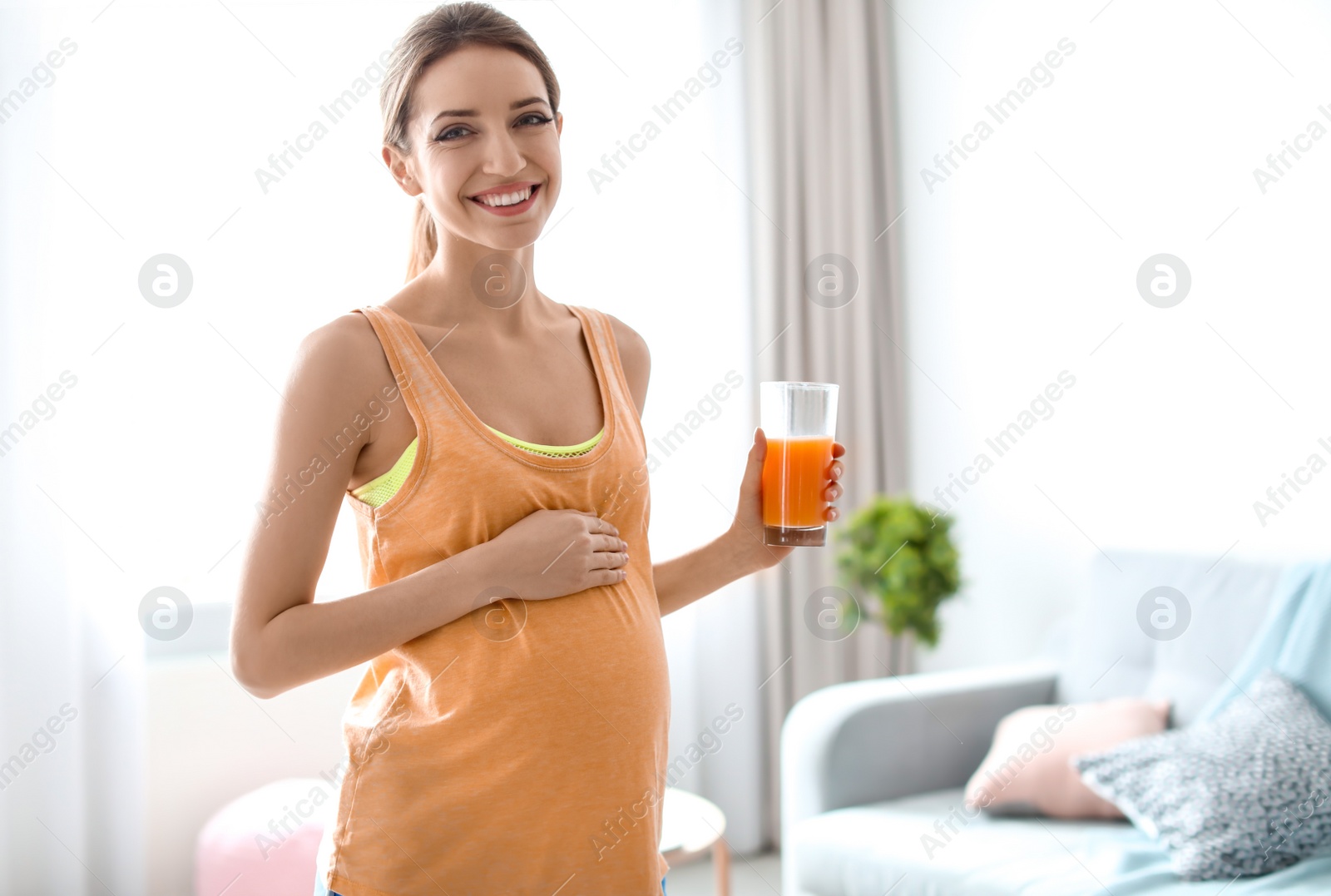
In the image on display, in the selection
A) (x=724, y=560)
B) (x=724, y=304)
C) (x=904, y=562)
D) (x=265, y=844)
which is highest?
(x=724, y=304)

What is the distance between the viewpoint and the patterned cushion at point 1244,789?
6.24 ft

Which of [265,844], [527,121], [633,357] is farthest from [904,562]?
[527,121]

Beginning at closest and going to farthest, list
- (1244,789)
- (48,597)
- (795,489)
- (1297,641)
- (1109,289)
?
(795,489)
(1244,789)
(1297,641)
(48,597)
(1109,289)

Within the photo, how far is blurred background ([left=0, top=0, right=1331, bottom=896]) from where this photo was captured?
8.61ft

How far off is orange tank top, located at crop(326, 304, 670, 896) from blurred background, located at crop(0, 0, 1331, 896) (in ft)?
6.05

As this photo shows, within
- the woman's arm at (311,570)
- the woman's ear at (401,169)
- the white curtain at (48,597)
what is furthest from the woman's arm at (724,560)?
the white curtain at (48,597)

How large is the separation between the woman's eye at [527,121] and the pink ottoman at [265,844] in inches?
71.7

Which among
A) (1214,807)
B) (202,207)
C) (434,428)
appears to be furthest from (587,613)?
(202,207)

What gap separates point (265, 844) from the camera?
2.48 meters

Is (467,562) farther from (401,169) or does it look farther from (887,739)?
(887,739)

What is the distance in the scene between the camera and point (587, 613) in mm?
1037

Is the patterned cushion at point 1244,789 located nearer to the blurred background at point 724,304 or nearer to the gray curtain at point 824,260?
the blurred background at point 724,304

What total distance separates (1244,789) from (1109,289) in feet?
4.56

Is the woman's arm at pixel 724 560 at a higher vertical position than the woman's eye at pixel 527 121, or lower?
lower
